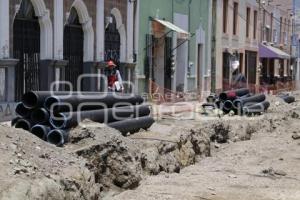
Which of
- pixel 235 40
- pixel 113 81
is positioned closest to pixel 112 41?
pixel 113 81

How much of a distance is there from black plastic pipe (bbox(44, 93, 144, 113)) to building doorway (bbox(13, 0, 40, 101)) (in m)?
3.69

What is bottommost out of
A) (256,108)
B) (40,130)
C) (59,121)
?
(256,108)

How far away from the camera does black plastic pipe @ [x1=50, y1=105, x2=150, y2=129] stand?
33.4ft

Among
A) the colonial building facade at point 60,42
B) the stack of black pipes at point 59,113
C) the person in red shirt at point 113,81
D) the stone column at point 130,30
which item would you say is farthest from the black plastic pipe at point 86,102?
the stone column at point 130,30

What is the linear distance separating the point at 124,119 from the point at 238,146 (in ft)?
15.2

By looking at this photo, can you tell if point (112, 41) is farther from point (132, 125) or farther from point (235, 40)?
point (235, 40)

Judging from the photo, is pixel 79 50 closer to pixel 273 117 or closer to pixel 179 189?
pixel 273 117

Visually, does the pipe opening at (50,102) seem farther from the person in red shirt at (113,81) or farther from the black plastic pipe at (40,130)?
the person in red shirt at (113,81)

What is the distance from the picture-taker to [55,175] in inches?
A: 292

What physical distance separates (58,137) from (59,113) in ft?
1.78

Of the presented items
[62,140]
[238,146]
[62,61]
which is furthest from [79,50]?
[62,140]

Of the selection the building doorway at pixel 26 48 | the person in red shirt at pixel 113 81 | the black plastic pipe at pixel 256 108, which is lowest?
the black plastic pipe at pixel 256 108

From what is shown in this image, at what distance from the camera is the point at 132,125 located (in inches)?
498

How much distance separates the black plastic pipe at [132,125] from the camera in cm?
1182
